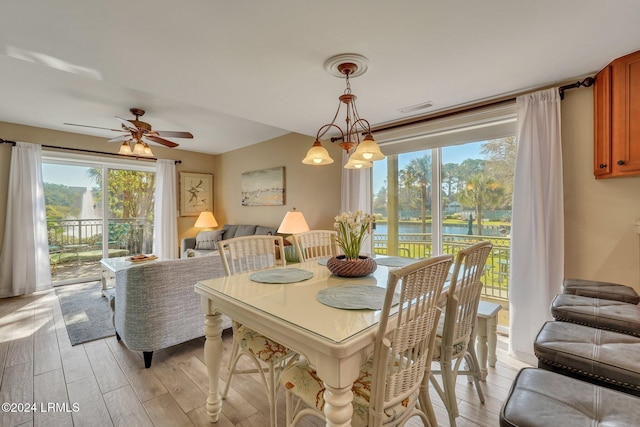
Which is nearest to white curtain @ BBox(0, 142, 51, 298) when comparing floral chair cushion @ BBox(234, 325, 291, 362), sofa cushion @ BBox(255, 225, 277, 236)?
sofa cushion @ BBox(255, 225, 277, 236)

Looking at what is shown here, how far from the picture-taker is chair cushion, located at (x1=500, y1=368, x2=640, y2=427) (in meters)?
0.81

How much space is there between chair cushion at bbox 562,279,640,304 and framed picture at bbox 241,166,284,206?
3768 millimetres

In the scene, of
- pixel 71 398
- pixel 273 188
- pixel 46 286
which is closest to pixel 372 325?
pixel 71 398

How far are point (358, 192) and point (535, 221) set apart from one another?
180cm

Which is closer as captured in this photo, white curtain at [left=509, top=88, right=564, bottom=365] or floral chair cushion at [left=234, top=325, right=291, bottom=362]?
floral chair cushion at [left=234, top=325, right=291, bottom=362]

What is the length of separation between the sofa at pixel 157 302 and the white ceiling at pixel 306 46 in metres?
1.47

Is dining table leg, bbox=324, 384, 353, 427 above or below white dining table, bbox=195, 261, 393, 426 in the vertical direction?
below

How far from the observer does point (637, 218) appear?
199 cm

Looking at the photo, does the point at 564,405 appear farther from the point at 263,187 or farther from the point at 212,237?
the point at 212,237

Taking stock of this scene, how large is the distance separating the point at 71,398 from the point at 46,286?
3384 millimetres

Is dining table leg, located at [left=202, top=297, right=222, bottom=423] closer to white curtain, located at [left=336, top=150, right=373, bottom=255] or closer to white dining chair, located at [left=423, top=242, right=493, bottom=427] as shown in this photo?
white dining chair, located at [left=423, top=242, right=493, bottom=427]

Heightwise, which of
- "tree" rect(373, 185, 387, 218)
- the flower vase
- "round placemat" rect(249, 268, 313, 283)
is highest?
"tree" rect(373, 185, 387, 218)

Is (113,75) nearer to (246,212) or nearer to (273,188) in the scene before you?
(273,188)

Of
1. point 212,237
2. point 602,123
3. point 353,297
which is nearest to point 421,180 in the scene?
point 602,123
